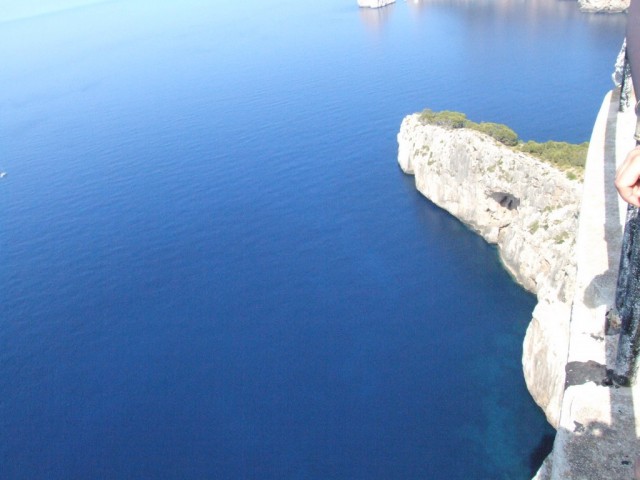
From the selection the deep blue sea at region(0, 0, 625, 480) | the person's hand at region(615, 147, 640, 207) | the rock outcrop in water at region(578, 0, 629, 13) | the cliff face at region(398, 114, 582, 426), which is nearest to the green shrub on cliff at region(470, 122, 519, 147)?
the cliff face at region(398, 114, 582, 426)

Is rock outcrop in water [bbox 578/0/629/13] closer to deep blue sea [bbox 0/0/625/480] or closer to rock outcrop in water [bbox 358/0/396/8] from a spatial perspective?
deep blue sea [bbox 0/0/625/480]

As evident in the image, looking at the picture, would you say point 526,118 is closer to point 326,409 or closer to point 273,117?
point 273,117

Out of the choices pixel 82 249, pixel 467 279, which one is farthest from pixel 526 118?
pixel 82 249

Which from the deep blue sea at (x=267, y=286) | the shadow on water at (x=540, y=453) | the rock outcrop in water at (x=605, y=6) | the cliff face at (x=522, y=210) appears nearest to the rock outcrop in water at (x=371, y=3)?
the rock outcrop in water at (x=605, y=6)

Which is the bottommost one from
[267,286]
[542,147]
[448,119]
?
[267,286]

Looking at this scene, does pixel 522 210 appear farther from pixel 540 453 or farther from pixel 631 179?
pixel 631 179

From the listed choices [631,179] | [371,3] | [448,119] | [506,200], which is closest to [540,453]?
[506,200]
